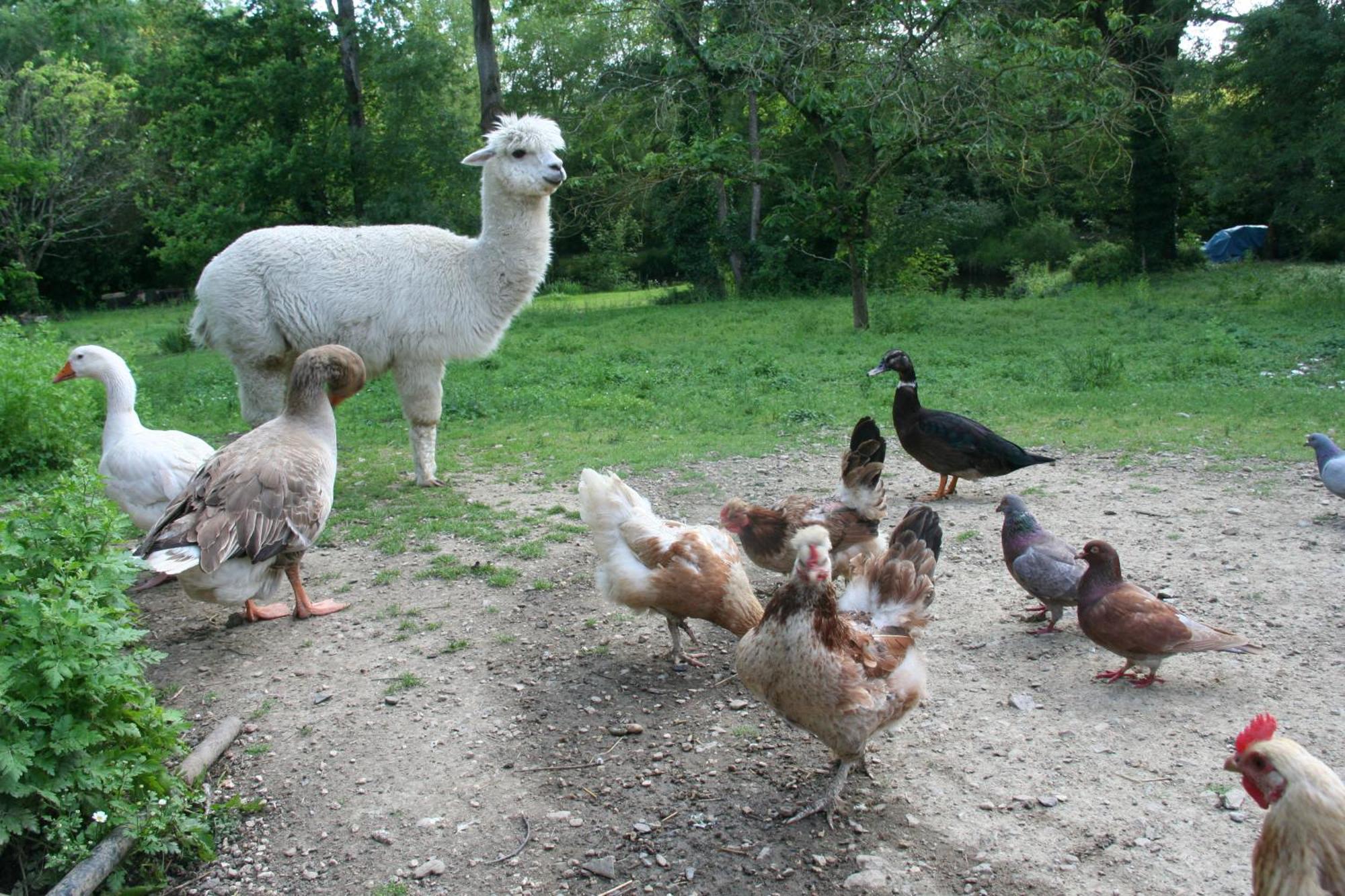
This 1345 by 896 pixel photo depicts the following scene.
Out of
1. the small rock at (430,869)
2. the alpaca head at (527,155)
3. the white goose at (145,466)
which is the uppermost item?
the alpaca head at (527,155)

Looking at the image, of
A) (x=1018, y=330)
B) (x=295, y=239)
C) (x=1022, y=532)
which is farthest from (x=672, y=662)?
(x=1018, y=330)

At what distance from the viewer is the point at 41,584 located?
3.32 meters

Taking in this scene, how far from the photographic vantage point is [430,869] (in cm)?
351

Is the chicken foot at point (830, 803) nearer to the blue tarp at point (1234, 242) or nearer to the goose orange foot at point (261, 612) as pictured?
the goose orange foot at point (261, 612)

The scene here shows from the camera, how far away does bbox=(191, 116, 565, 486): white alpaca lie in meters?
7.79

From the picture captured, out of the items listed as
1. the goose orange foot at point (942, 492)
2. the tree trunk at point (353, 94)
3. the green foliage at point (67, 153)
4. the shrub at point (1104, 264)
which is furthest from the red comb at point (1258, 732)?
the green foliage at point (67, 153)

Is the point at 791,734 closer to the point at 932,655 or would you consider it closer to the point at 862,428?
the point at 932,655

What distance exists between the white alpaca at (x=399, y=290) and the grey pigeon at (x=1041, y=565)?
471 cm

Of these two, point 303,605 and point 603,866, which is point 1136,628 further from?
point 303,605

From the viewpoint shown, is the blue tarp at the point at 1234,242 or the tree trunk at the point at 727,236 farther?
the blue tarp at the point at 1234,242

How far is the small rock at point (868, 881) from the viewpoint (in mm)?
3367

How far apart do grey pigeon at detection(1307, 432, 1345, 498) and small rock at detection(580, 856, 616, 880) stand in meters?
5.97

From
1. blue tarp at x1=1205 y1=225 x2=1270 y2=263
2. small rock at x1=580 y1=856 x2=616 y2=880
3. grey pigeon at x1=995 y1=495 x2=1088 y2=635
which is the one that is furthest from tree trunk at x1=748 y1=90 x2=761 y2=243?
small rock at x1=580 y1=856 x2=616 y2=880

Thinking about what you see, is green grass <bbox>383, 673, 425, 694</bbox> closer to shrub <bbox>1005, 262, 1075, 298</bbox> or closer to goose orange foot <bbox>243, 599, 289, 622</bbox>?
goose orange foot <bbox>243, 599, 289, 622</bbox>
